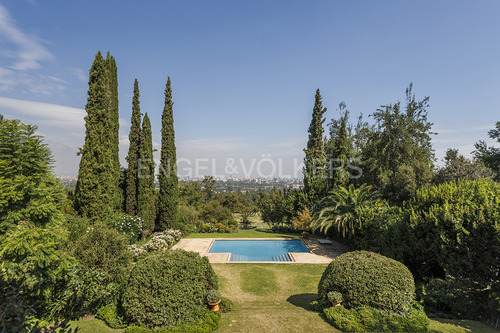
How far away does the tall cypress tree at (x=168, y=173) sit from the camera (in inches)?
747

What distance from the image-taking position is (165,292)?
20.7 feet

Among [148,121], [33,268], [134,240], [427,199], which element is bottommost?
[134,240]

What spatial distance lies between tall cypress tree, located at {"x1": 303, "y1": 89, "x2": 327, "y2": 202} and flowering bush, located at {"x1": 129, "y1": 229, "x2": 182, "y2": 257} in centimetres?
1166

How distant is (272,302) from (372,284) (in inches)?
140

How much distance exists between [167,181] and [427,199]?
16.3 m

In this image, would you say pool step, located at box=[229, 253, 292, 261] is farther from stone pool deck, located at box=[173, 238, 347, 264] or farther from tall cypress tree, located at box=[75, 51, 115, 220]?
tall cypress tree, located at box=[75, 51, 115, 220]

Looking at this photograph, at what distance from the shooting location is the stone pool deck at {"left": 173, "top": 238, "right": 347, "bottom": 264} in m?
13.5

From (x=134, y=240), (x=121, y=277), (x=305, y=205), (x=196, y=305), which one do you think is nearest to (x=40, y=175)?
(x=121, y=277)

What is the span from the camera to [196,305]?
6.56 m

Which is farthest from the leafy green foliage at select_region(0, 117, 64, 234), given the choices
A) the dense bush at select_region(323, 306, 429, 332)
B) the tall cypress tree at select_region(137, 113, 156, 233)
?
the tall cypress tree at select_region(137, 113, 156, 233)

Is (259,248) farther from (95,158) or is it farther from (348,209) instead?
(95,158)

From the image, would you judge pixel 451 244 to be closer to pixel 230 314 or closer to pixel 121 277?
pixel 230 314

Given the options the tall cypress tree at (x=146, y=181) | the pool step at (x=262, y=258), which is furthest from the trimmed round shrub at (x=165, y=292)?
the tall cypress tree at (x=146, y=181)

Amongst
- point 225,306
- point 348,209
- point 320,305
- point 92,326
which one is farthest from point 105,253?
point 348,209
